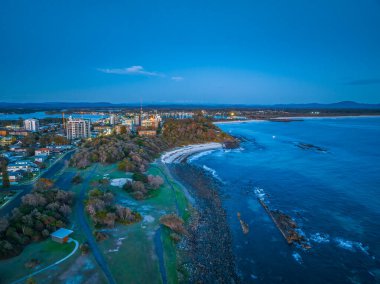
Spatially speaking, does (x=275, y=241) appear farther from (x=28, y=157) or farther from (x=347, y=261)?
(x=28, y=157)

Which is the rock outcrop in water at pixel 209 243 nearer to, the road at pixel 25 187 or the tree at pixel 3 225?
the tree at pixel 3 225

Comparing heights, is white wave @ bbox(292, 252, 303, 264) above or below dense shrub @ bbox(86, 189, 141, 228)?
below

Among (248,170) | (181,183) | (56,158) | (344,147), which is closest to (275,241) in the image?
(181,183)

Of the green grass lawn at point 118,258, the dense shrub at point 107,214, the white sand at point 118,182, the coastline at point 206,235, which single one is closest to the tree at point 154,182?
the white sand at point 118,182

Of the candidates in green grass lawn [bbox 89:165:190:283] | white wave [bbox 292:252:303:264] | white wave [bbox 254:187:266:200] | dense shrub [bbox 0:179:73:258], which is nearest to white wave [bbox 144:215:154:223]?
green grass lawn [bbox 89:165:190:283]

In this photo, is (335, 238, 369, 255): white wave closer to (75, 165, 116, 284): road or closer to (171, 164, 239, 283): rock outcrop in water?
(171, 164, 239, 283): rock outcrop in water

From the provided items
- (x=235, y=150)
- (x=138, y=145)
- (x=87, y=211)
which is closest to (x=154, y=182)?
(x=87, y=211)

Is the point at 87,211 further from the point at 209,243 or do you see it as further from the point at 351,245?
the point at 351,245
